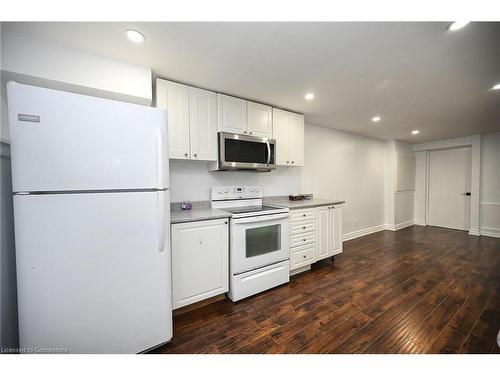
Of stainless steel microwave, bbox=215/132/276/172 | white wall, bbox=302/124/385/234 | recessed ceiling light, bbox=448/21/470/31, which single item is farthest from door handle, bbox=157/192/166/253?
white wall, bbox=302/124/385/234

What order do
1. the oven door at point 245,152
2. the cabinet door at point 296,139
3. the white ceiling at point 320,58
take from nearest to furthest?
1. the white ceiling at point 320,58
2. the oven door at point 245,152
3. the cabinet door at point 296,139

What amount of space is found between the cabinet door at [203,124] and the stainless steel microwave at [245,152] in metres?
0.11

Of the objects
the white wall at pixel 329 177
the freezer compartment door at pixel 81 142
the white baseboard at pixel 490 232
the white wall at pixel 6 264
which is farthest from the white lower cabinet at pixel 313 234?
the white baseboard at pixel 490 232

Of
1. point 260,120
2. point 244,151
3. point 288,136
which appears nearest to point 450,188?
point 288,136

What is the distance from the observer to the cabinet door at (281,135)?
8.76 ft

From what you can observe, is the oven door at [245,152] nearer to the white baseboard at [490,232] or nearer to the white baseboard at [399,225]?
the white baseboard at [399,225]

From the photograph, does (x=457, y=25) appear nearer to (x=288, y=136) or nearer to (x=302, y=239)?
(x=288, y=136)

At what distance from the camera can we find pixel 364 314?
5.87ft

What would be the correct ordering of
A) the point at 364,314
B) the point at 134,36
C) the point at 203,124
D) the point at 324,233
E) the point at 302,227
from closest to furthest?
Answer: the point at 134,36, the point at 364,314, the point at 203,124, the point at 302,227, the point at 324,233

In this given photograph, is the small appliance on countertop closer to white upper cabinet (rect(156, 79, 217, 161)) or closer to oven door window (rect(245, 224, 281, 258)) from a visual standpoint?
oven door window (rect(245, 224, 281, 258))

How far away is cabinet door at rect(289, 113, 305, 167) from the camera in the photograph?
2851 mm

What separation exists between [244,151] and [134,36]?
1366 mm

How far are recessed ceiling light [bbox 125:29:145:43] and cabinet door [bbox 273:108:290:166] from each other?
1.68 meters
